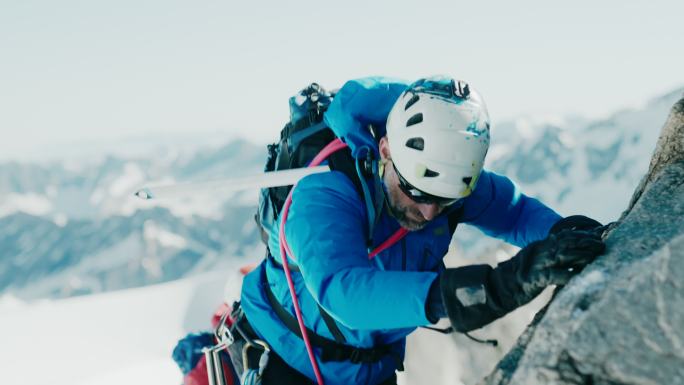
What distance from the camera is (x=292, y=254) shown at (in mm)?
Result: 3520

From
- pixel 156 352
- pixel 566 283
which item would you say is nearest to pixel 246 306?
pixel 566 283

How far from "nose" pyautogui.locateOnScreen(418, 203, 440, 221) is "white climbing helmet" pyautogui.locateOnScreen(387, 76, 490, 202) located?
89mm

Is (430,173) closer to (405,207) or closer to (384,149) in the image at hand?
(405,207)

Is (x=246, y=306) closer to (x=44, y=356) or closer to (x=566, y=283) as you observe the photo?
(x=566, y=283)

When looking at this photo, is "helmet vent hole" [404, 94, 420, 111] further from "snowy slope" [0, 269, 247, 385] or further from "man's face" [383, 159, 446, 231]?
"snowy slope" [0, 269, 247, 385]

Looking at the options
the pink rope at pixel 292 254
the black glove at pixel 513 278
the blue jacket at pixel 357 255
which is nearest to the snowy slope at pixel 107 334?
the blue jacket at pixel 357 255

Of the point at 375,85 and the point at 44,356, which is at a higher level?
the point at 375,85

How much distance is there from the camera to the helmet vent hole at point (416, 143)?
3.29 m

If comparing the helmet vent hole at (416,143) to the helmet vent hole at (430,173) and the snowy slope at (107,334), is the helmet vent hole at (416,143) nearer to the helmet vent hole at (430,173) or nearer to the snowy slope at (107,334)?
the helmet vent hole at (430,173)

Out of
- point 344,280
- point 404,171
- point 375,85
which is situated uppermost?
point 375,85

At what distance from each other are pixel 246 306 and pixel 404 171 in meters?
1.89

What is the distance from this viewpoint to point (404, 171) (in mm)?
3400

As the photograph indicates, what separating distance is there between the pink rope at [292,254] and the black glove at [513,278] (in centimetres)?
101

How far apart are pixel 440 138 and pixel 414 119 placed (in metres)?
0.19
